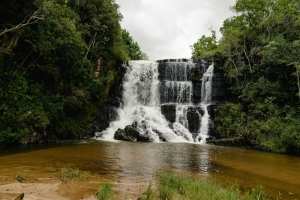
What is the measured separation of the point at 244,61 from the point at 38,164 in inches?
839

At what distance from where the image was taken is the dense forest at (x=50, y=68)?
12602 mm

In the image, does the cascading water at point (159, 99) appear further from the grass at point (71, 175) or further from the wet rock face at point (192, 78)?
the grass at point (71, 175)

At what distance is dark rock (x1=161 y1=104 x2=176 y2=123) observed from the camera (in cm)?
2197

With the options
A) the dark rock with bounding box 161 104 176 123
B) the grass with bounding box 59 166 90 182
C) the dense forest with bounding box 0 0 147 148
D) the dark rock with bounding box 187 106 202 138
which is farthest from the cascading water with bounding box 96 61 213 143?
the grass with bounding box 59 166 90 182

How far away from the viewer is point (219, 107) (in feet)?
71.7

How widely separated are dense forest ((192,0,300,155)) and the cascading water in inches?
93.1

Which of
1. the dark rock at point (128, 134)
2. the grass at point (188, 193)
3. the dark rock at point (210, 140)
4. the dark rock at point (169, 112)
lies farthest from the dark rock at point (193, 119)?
the grass at point (188, 193)

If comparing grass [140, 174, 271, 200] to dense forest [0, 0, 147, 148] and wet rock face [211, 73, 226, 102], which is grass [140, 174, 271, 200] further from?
wet rock face [211, 73, 226, 102]

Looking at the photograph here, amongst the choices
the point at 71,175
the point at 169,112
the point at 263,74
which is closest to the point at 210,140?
the point at 169,112

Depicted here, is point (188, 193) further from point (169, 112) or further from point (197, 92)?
point (197, 92)

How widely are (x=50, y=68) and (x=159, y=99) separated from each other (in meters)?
11.4

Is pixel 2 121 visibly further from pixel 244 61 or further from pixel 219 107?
pixel 244 61

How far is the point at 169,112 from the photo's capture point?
2228 cm

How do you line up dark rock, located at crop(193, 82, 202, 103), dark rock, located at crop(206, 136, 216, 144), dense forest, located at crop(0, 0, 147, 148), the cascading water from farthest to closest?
dark rock, located at crop(193, 82, 202, 103), the cascading water, dark rock, located at crop(206, 136, 216, 144), dense forest, located at crop(0, 0, 147, 148)
